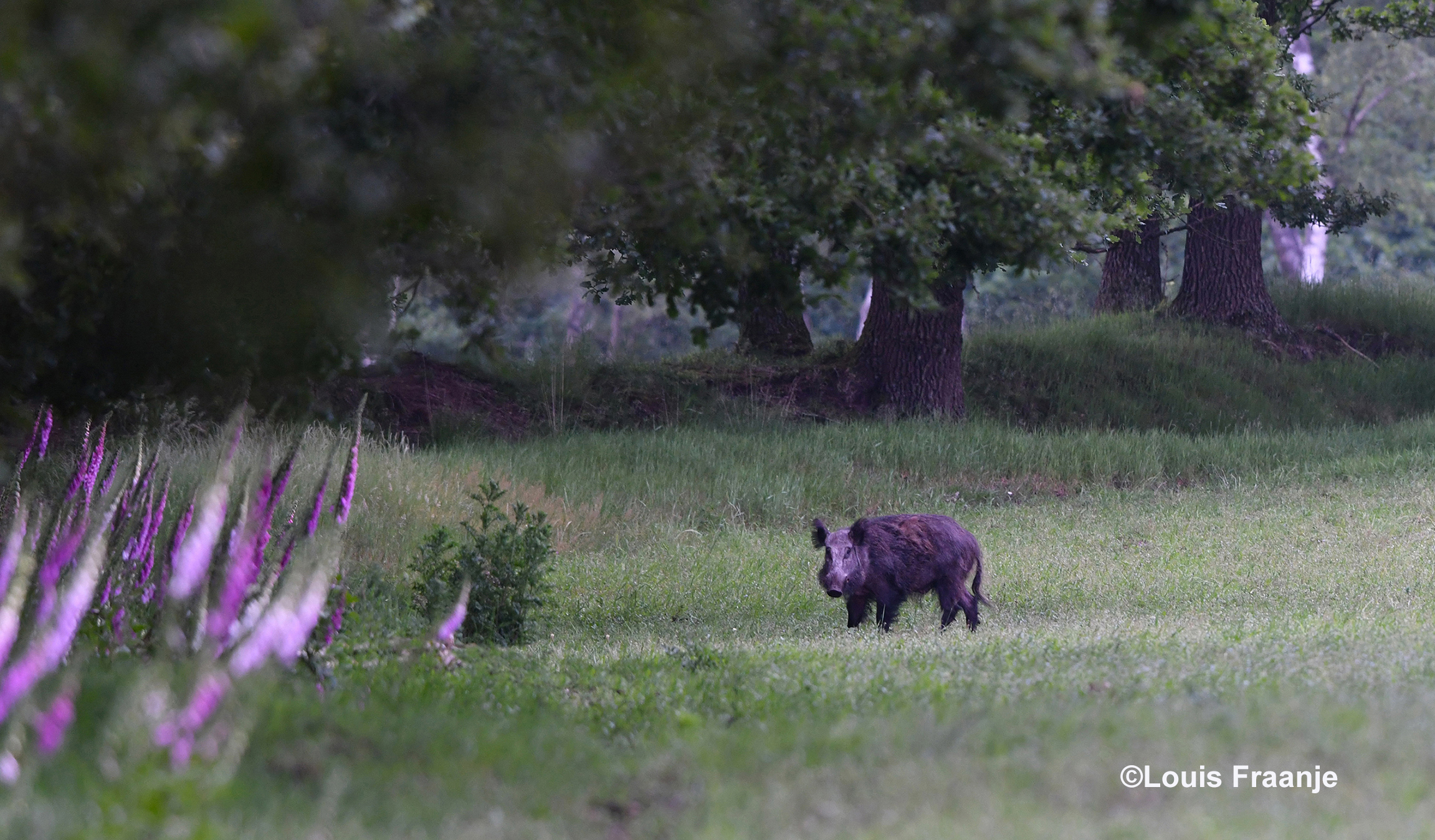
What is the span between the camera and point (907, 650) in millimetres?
8961

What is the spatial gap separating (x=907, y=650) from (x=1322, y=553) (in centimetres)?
711

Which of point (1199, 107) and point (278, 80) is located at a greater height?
point (1199, 107)

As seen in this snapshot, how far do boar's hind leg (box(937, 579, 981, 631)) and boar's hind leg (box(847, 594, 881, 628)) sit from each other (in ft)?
1.73

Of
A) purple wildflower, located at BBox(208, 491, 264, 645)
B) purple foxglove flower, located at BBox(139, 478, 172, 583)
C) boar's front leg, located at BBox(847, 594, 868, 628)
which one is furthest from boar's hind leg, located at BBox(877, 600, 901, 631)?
purple wildflower, located at BBox(208, 491, 264, 645)

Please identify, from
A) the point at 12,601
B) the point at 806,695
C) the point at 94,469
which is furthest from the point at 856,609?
the point at 12,601

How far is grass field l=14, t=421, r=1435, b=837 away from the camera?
4438 millimetres

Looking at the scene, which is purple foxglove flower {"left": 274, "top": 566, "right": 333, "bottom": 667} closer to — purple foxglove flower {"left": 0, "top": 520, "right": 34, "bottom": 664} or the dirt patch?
purple foxglove flower {"left": 0, "top": 520, "right": 34, "bottom": 664}

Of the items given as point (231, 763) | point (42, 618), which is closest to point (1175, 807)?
point (231, 763)

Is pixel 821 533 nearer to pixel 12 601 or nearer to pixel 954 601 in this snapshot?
pixel 954 601

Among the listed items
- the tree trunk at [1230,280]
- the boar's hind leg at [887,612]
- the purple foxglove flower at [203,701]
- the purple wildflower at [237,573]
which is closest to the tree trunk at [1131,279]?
the tree trunk at [1230,280]

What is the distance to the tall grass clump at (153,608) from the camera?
4.54 metres

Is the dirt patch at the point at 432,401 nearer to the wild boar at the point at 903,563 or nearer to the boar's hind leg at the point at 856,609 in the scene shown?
the boar's hind leg at the point at 856,609

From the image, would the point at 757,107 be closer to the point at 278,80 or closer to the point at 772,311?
the point at 278,80

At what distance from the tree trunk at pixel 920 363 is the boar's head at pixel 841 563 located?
9.83 metres
